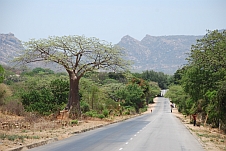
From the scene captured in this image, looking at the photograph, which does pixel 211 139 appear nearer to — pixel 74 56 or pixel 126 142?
pixel 126 142

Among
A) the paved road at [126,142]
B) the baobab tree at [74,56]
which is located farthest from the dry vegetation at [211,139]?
the baobab tree at [74,56]

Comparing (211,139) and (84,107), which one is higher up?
(84,107)

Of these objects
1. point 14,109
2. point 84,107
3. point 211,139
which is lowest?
point 211,139

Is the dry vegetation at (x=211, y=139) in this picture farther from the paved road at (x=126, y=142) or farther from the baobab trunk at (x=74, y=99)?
the baobab trunk at (x=74, y=99)

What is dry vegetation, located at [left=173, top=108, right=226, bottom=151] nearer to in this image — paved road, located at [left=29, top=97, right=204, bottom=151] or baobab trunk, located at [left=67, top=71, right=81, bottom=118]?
paved road, located at [left=29, top=97, right=204, bottom=151]

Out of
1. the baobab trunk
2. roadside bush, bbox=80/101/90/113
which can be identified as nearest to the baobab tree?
the baobab trunk

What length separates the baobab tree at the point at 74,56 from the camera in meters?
35.8

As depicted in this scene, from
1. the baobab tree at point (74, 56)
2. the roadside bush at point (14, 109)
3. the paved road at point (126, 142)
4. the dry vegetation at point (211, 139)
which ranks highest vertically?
the baobab tree at point (74, 56)

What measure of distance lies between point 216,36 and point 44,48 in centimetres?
1728

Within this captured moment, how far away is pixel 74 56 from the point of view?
3709cm

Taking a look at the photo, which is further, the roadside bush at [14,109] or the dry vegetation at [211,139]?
the roadside bush at [14,109]

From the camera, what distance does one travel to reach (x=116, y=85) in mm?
86312

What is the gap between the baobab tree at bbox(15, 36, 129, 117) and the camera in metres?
35.8

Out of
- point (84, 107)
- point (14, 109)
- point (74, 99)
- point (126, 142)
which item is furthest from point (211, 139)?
point (84, 107)
